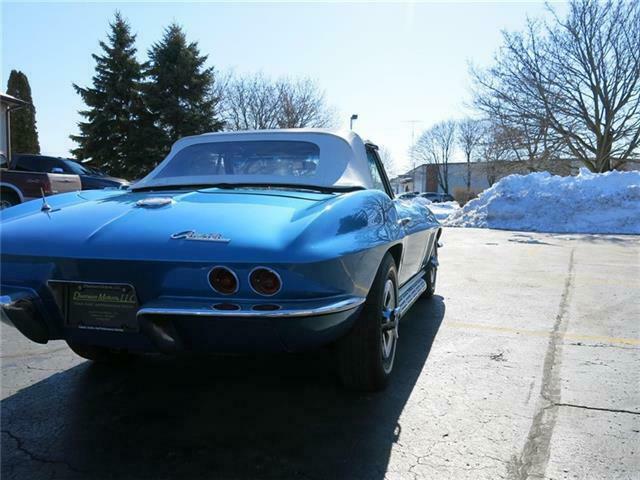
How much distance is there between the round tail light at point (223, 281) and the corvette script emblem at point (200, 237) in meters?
0.13

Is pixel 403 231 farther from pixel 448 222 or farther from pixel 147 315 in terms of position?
pixel 448 222

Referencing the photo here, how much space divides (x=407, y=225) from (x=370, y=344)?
1272mm

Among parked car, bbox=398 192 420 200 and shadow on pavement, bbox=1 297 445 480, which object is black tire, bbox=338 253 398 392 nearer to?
shadow on pavement, bbox=1 297 445 480

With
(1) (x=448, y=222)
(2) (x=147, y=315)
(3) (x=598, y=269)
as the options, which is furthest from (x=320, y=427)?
(1) (x=448, y=222)

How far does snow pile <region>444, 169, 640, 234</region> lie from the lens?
602 inches

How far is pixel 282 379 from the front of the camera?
3242 millimetres

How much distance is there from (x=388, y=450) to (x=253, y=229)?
48.1 inches

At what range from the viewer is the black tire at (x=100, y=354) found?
334cm

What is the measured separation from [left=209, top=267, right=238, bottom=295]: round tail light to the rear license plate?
391 mm

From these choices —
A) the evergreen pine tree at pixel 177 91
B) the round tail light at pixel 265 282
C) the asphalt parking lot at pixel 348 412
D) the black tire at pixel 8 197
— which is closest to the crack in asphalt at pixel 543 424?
the asphalt parking lot at pixel 348 412

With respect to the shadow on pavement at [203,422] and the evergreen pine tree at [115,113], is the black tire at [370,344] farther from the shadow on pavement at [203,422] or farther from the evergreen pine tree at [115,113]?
the evergreen pine tree at [115,113]

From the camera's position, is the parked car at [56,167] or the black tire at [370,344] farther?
the parked car at [56,167]

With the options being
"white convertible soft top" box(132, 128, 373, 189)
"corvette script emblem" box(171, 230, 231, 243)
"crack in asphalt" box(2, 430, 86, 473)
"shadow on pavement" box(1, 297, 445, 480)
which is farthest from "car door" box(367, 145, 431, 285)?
"crack in asphalt" box(2, 430, 86, 473)

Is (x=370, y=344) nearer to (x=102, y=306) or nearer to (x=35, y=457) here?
(x=102, y=306)
